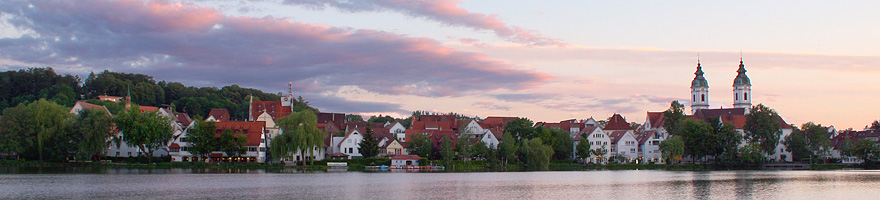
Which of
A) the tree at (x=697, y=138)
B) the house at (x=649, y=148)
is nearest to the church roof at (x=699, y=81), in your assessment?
the house at (x=649, y=148)

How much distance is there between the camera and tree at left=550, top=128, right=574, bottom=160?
94.7 meters

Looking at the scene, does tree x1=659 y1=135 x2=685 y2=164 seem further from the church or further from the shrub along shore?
the church

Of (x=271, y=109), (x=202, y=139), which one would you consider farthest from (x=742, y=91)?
(x=202, y=139)

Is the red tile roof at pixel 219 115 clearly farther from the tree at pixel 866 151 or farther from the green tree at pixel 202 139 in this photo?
the tree at pixel 866 151

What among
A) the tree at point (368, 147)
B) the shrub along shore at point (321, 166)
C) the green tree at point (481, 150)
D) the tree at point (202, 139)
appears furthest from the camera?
the tree at point (368, 147)

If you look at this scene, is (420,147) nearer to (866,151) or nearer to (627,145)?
(627,145)

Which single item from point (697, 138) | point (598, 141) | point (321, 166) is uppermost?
point (697, 138)

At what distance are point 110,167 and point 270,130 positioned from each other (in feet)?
87.9

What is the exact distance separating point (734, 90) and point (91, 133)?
112 meters

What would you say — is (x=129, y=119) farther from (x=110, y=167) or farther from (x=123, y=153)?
(x=123, y=153)

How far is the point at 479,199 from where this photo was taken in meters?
36.4

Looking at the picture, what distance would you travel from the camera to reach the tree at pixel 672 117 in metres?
109

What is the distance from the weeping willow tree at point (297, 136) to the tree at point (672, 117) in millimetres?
55557

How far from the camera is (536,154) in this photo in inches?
3282
